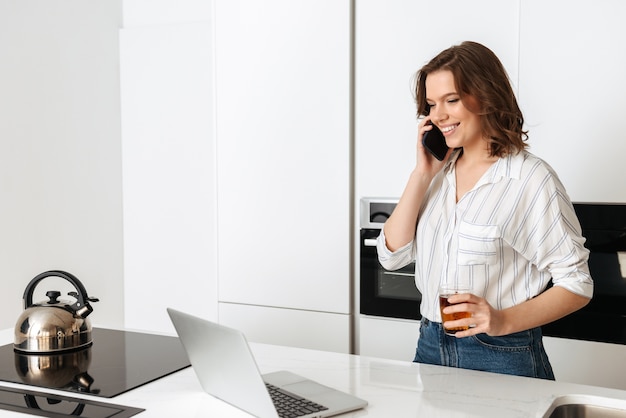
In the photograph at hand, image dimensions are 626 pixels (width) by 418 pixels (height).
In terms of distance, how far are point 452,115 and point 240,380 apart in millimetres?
871

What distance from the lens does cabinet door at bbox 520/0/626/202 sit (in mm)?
2307

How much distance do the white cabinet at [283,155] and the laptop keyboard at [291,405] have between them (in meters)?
1.39

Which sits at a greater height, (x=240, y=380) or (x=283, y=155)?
(x=283, y=155)

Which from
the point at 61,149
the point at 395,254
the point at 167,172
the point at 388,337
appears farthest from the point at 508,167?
the point at 61,149

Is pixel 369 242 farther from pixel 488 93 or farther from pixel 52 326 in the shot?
pixel 52 326

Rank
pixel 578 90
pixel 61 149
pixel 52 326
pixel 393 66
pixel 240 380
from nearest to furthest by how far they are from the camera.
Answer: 1. pixel 240 380
2. pixel 52 326
3. pixel 578 90
4. pixel 393 66
5. pixel 61 149

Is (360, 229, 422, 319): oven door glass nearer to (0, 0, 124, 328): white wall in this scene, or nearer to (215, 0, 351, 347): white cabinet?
(215, 0, 351, 347): white cabinet

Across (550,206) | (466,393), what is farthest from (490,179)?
(466,393)

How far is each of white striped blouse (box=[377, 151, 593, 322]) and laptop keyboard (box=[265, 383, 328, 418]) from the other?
1.72 feet

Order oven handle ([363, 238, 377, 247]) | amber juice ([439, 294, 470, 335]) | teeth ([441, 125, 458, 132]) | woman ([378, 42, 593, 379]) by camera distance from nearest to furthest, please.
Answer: amber juice ([439, 294, 470, 335]) < woman ([378, 42, 593, 379]) < teeth ([441, 125, 458, 132]) < oven handle ([363, 238, 377, 247])

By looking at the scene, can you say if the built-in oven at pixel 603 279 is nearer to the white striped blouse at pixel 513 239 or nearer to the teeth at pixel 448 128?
the white striped blouse at pixel 513 239

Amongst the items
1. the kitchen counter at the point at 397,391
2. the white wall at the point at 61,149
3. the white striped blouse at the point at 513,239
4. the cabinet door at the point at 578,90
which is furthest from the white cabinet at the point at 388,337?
the white wall at the point at 61,149

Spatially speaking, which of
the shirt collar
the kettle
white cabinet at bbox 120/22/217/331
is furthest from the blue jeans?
white cabinet at bbox 120/22/217/331

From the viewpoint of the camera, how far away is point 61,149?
11.7 feet
